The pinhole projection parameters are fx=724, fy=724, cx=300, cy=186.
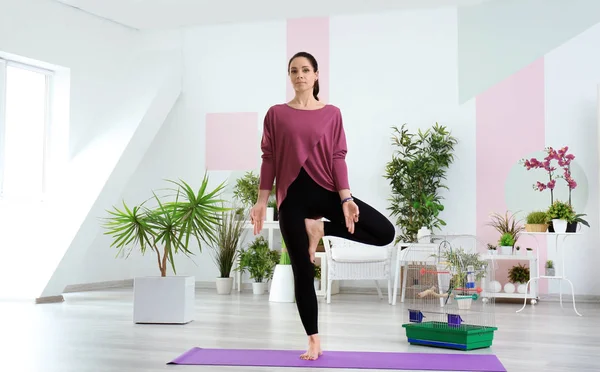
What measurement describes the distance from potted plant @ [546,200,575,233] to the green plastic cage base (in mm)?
2640

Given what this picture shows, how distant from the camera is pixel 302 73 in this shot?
376cm

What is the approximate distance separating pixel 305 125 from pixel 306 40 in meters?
5.54

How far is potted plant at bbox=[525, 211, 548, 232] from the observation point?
280 inches

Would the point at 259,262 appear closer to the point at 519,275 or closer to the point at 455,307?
the point at 519,275

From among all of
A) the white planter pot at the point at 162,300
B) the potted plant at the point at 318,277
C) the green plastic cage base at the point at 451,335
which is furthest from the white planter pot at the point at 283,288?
the green plastic cage base at the point at 451,335

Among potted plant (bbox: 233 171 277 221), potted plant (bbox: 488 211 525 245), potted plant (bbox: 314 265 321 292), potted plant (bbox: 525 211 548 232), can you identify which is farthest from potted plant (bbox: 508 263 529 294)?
potted plant (bbox: 233 171 277 221)

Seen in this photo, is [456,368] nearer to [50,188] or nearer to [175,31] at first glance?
[50,188]

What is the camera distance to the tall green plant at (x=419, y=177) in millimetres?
8086

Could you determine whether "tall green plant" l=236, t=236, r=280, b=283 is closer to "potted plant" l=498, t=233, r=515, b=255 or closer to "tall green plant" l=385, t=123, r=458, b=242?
"tall green plant" l=385, t=123, r=458, b=242

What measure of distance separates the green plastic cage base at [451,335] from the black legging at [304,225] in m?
1.04

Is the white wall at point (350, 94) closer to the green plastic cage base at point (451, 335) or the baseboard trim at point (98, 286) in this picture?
the baseboard trim at point (98, 286)

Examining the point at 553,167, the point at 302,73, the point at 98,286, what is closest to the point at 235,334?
the point at 302,73

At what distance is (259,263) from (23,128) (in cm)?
305

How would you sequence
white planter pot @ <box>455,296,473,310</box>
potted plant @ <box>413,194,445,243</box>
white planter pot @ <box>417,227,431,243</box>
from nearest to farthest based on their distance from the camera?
white planter pot @ <box>455,296,473,310</box> → white planter pot @ <box>417,227,431,243</box> → potted plant @ <box>413,194,445,243</box>
